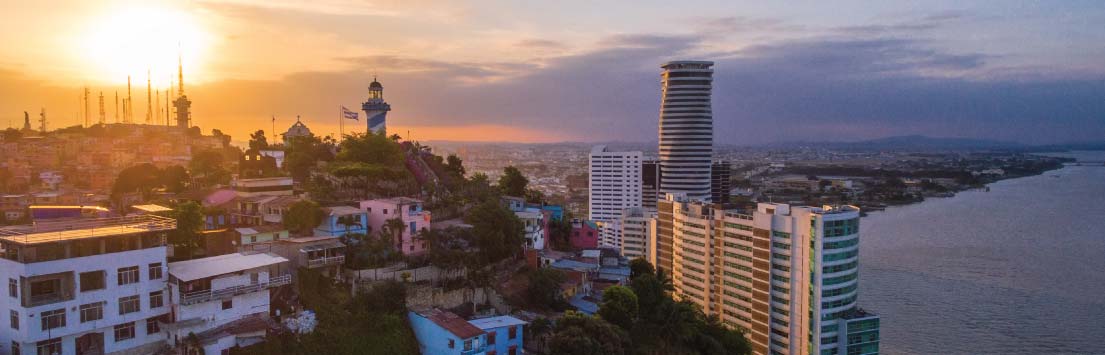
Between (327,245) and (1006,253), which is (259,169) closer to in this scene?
(327,245)

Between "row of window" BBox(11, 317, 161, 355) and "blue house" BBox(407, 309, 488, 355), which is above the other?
"row of window" BBox(11, 317, 161, 355)

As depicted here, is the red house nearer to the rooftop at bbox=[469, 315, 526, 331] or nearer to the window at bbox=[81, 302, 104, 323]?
the rooftop at bbox=[469, 315, 526, 331]

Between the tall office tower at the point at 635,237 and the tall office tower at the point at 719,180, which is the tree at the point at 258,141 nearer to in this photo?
the tall office tower at the point at 635,237

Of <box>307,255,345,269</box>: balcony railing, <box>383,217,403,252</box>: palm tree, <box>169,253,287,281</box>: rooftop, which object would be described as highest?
<box>383,217,403,252</box>: palm tree

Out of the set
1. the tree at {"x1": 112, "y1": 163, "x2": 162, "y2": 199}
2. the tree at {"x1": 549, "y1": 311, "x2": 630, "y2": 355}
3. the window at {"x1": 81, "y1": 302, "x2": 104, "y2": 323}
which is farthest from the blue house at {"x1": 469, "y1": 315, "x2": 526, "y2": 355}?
the tree at {"x1": 112, "y1": 163, "x2": 162, "y2": 199}

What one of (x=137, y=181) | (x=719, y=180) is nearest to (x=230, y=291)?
(x=137, y=181)

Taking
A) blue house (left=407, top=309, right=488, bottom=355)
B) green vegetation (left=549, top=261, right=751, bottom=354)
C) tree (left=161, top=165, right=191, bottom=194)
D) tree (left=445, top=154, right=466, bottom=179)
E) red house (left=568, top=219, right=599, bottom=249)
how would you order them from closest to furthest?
blue house (left=407, top=309, right=488, bottom=355) < green vegetation (left=549, top=261, right=751, bottom=354) < tree (left=161, top=165, right=191, bottom=194) < red house (left=568, top=219, right=599, bottom=249) < tree (left=445, top=154, right=466, bottom=179)

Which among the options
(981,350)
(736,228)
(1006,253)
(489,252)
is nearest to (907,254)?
(1006,253)
